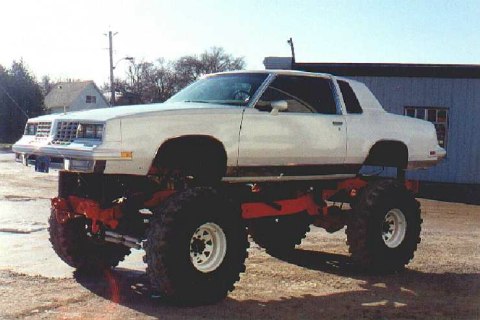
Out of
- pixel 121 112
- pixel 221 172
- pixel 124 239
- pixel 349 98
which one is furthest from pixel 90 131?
pixel 349 98

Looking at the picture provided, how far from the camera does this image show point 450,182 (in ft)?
65.3

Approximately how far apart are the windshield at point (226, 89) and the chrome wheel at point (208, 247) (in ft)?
4.62

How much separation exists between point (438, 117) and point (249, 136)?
48.6ft

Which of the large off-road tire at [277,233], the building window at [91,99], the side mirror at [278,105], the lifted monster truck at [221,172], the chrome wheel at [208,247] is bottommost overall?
the large off-road tire at [277,233]

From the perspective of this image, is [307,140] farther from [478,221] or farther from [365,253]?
[478,221]

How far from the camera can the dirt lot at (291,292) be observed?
582 centimetres

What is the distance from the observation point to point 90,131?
5965 millimetres

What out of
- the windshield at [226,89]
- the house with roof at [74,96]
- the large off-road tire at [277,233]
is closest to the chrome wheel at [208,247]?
the windshield at [226,89]

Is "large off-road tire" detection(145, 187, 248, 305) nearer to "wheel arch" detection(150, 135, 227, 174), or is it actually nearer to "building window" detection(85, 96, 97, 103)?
"wheel arch" detection(150, 135, 227, 174)

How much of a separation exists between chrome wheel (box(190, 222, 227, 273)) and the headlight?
1276 millimetres

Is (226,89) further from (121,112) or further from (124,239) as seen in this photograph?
(124,239)

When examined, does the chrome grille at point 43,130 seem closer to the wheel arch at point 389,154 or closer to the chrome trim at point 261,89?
the chrome trim at point 261,89

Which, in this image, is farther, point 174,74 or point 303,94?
point 174,74

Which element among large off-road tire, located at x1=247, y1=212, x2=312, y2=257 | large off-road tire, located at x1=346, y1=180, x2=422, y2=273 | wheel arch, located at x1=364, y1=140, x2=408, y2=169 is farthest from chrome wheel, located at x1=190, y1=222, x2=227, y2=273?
wheel arch, located at x1=364, y1=140, x2=408, y2=169
